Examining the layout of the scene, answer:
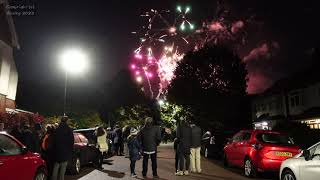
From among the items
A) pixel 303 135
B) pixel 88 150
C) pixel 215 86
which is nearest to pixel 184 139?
pixel 88 150

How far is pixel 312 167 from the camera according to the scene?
10.0m

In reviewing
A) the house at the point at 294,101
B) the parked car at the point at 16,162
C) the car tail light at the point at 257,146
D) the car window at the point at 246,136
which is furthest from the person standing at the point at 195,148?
the house at the point at 294,101

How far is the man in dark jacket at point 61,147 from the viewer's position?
11523 millimetres

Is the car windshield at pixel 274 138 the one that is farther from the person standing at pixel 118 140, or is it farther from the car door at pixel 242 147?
the person standing at pixel 118 140

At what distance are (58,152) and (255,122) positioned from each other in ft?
161

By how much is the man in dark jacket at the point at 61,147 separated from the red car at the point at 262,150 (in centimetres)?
627

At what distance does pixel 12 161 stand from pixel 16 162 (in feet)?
0.57

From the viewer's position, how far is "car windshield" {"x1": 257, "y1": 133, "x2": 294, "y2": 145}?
15.2 metres

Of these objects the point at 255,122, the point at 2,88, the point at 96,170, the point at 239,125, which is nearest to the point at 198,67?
the point at 239,125

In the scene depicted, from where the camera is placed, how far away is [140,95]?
253ft

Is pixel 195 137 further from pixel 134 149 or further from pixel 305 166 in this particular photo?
pixel 305 166

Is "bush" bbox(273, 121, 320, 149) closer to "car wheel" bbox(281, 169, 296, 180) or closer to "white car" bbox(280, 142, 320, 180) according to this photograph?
"car wheel" bbox(281, 169, 296, 180)

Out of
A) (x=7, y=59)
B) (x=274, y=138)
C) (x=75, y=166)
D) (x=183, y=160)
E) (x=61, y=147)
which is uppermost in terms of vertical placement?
(x=7, y=59)

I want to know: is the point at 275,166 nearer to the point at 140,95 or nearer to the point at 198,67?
the point at 198,67
